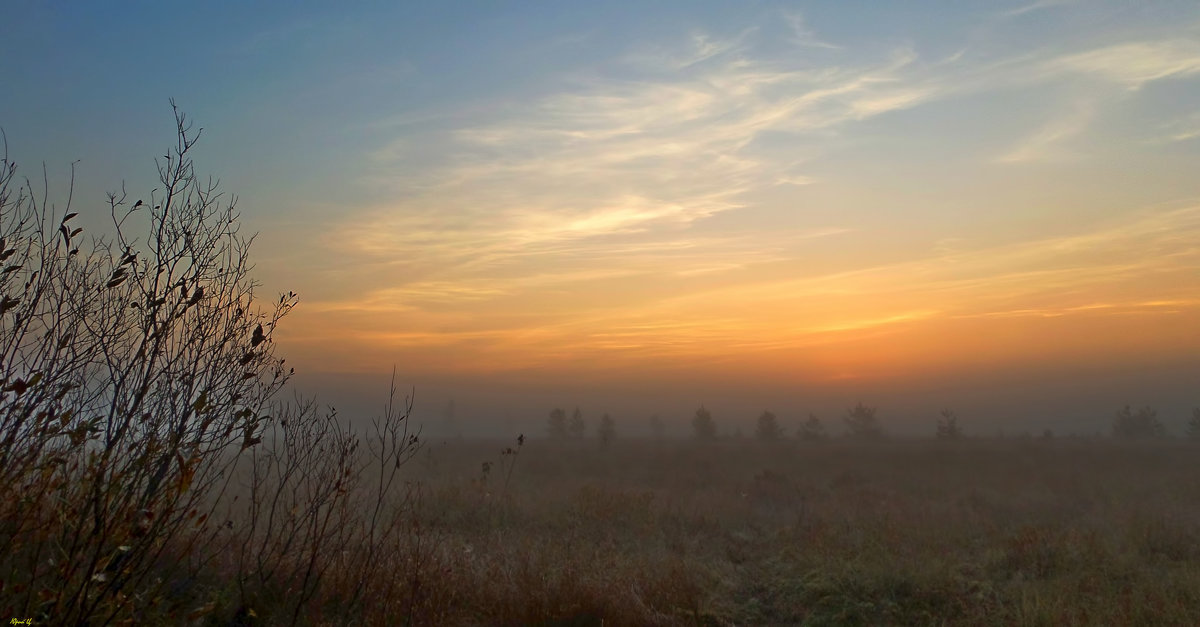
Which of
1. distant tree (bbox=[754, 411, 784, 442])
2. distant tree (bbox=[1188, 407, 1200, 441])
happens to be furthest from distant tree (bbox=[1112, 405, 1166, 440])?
distant tree (bbox=[754, 411, 784, 442])

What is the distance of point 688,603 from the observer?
7703 millimetres

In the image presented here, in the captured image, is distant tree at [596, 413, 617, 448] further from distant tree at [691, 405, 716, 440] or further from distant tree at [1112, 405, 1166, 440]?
distant tree at [1112, 405, 1166, 440]

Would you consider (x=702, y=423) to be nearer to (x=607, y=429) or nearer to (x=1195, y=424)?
(x=607, y=429)

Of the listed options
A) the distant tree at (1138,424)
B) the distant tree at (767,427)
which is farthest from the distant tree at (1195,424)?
the distant tree at (767,427)

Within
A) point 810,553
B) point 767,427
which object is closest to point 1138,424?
point 767,427

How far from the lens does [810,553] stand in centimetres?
1021

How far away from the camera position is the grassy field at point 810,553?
23.7 feet

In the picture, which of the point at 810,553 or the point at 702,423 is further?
the point at 702,423

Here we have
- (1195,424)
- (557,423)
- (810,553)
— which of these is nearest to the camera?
(810,553)

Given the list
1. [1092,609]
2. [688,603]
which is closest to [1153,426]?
[1092,609]

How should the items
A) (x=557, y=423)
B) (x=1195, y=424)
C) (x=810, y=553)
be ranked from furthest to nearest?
(x=557, y=423) < (x=1195, y=424) < (x=810, y=553)

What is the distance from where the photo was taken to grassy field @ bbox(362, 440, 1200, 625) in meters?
7.22

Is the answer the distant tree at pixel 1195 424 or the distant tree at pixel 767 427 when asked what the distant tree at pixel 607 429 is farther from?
the distant tree at pixel 1195 424

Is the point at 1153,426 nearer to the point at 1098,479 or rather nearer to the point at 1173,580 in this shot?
the point at 1098,479
